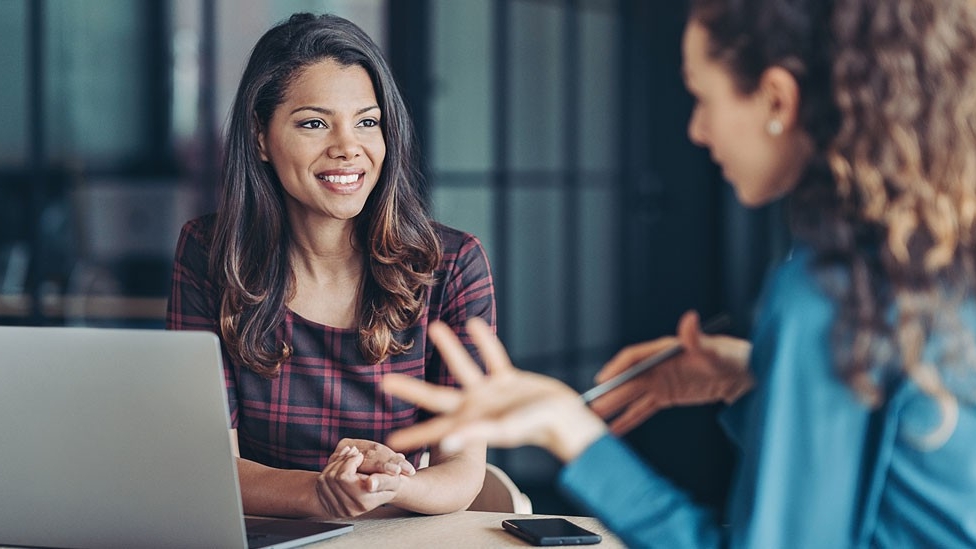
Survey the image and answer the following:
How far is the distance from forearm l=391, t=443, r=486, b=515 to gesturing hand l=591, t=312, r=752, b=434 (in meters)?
0.37

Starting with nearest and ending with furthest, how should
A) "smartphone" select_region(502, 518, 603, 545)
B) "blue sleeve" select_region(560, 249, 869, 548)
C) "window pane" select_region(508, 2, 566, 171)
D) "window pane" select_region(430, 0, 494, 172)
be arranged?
"blue sleeve" select_region(560, 249, 869, 548) → "smartphone" select_region(502, 518, 603, 545) → "window pane" select_region(430, 0, 494, 172) → "window pane" select_region(508, 2, 566, 171)

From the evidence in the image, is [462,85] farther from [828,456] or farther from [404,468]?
[828,456]

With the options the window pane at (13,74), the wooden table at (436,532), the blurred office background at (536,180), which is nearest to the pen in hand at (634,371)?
the wooden table at (436,532)

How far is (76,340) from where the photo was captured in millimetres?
1290

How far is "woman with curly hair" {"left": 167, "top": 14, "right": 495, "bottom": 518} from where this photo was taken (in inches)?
70.6

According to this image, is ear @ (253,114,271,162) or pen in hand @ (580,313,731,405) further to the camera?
ear @ (253,114,271,162)

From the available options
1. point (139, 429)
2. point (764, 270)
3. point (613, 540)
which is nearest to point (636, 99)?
point (764, 270)

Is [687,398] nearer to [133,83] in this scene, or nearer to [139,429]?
[139,429]

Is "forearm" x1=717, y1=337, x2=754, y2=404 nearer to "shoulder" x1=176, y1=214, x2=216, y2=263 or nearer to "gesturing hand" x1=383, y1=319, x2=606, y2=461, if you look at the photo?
"gesturing hand" x1=383, y1=319, x2=606, y2=461

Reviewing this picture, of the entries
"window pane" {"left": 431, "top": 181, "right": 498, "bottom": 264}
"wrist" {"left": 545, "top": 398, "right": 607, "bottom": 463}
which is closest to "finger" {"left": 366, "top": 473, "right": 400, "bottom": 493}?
"wrist" {"left": 545, "top": 398, "right": 607, "bottom": 463}

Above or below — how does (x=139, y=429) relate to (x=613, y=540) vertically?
above

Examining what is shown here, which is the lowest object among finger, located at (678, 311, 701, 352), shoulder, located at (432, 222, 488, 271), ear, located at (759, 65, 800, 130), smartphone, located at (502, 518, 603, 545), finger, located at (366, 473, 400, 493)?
smartphone, located at (502, 518, 603, 545)

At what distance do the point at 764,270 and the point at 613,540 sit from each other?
2.40 m

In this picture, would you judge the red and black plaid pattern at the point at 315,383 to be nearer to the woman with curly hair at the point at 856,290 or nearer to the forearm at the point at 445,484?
the forearm at the point at 445,484
